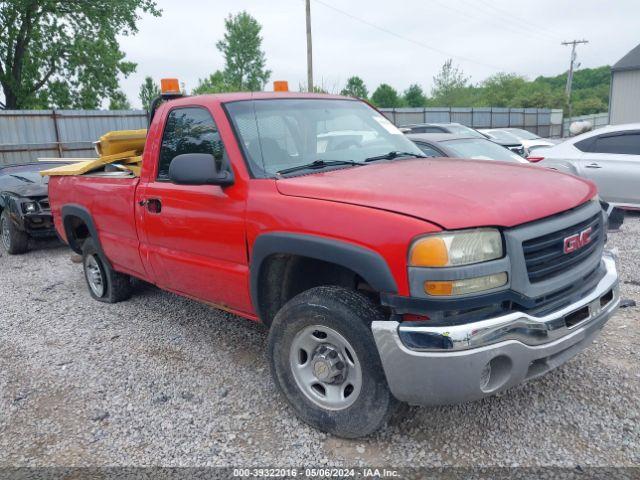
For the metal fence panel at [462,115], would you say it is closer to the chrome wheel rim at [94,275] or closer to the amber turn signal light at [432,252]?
the chrome wheel rim at [94,275]

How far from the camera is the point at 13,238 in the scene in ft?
26.0

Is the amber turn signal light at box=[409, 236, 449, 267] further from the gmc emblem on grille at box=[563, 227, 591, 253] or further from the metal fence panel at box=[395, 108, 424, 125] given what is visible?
the metal fence panel at box=[395, 108, 424, 125]

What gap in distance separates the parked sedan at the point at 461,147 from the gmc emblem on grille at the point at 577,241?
158 inches

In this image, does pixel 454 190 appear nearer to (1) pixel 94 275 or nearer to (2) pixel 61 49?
(1) pixel 94 275

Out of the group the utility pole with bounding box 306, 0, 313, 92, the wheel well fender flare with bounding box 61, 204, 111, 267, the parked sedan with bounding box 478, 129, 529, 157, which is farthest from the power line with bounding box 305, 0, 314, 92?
the wheel well fender flare with bounding box 61, 204, 111, 267

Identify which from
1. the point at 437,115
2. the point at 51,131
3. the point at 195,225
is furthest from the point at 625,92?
the point at 195,225

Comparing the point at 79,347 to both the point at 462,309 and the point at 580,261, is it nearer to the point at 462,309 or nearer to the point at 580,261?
the point at 462,309

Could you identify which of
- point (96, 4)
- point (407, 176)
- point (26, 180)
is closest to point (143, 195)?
point (407, 176)

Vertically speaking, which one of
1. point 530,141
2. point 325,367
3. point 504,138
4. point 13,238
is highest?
point 504,138

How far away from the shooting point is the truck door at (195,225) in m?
3.32

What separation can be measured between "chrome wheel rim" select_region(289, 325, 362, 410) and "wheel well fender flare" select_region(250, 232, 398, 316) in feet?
1.27

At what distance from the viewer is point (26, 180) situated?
8.34m

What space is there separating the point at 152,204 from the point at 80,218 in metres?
1.69

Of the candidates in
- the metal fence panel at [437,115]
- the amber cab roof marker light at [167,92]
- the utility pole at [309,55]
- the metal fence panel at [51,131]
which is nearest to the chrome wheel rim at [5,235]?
the amber cab roof marker light at [167,92]
